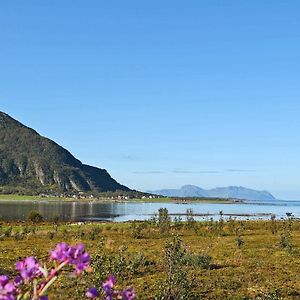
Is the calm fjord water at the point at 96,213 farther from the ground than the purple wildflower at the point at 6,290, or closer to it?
farther from the ground

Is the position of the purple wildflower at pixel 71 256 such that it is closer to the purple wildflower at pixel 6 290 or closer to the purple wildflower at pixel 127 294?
the purple wildflower at pixel 6 290

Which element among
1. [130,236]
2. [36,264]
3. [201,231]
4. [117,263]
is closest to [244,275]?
[117,263]

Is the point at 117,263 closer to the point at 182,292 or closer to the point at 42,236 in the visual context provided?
the point at 182,292

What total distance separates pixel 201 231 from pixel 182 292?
88.1 feet

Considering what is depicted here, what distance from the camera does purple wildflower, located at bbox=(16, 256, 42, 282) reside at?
2.44 m

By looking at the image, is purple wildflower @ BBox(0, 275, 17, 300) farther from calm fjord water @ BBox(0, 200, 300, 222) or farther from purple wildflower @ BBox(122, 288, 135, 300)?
calm fjord water @ BBox(0, 200, 300, 222)

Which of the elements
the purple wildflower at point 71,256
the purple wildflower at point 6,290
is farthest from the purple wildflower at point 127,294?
the purple wildflower at point 6,290

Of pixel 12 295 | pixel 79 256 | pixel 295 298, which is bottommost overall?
pixel 295 298

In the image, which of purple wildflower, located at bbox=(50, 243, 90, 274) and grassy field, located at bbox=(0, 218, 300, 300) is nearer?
purple wildflower, located at bbox=(50, 243, 90, 274)

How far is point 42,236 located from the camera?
34.8 m

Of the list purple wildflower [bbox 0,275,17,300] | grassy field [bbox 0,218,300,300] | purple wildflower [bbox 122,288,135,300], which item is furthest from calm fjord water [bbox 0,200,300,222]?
purple wildflower [bbox 0,275,17,300]

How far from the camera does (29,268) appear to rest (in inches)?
96.0

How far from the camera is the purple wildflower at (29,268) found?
2436 mm

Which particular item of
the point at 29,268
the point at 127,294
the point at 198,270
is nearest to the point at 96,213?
the point at 198,270
